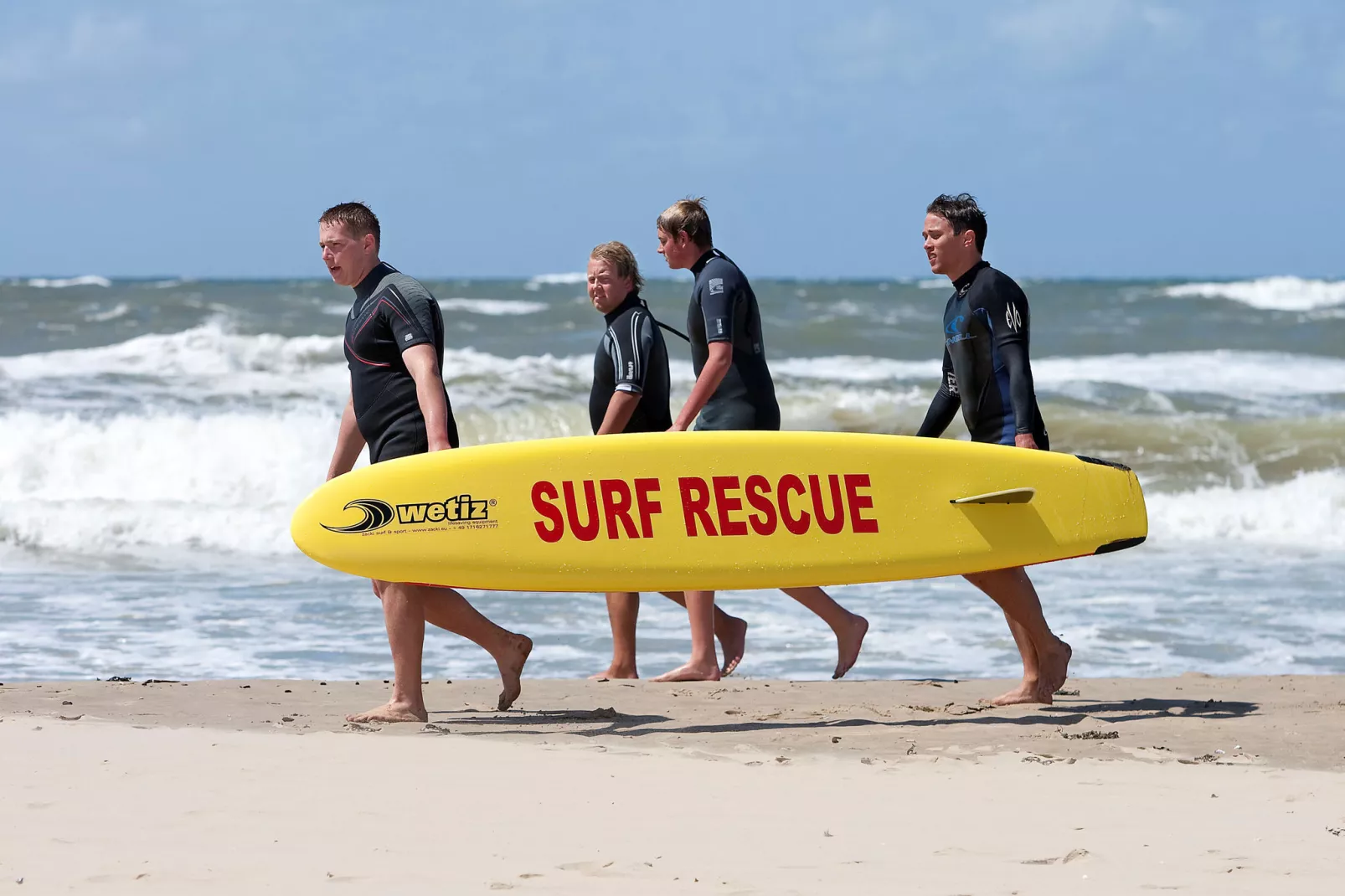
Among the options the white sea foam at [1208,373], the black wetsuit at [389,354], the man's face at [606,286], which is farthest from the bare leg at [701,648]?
the white sea foam at [1208,373]

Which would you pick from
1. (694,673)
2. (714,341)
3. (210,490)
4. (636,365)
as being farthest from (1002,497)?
(210,490)

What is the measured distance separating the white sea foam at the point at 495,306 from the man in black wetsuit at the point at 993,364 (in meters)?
22.2

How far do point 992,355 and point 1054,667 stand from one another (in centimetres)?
99

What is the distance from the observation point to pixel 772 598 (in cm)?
738

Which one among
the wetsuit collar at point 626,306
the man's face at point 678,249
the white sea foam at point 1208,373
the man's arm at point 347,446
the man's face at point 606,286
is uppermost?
the white sea foam at point 1208,373

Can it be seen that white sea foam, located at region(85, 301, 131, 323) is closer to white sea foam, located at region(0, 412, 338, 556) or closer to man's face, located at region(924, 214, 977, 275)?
white sea foam, located at region(0, 412, 338, 556)

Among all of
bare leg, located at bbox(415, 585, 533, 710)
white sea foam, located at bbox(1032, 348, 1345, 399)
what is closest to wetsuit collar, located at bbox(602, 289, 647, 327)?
bare leg, located at bbox(415, 585, 533, 710)

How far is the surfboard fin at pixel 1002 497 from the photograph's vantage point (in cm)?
438

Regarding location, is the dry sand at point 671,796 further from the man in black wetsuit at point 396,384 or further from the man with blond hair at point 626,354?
the man with blond hair at point 626,354

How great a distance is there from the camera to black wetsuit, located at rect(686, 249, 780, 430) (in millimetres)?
4754

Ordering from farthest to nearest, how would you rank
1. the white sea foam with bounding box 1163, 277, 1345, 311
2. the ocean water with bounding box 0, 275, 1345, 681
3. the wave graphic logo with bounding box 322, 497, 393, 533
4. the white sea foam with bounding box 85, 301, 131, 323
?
the white sea foam with bounding box 1163, 277, 1345, 311 → the white sea foam with bounding box 85, 301, 131, 323 → the ocean water with bounding box 0, 275, 1345, 681 → the wave graphic logo with bounding box 322, 497, 393, 533

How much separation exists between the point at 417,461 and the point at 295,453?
874cm

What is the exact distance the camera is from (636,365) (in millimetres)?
4801

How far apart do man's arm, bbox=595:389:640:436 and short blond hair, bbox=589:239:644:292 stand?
1.19 feet
